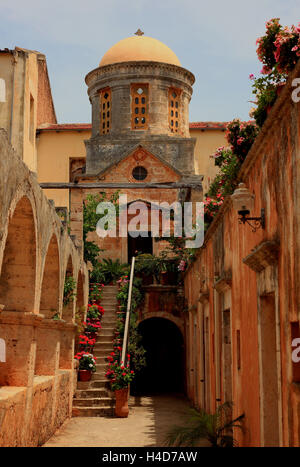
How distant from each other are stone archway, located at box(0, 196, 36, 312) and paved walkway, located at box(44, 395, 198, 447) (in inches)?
114

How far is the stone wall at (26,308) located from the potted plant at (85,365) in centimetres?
300

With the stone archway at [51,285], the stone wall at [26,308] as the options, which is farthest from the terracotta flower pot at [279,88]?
the stone archway at [51,285]

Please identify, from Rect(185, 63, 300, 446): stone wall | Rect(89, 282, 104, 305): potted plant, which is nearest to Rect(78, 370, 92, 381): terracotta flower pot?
Rect(89, 282, 104, 305): potted plant

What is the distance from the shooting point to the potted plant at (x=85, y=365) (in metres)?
15.8

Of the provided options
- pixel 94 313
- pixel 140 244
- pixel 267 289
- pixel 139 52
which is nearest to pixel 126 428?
pixel 94 313

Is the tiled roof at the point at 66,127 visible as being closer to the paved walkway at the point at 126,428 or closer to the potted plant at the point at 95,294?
the potted plant at the point at 95,294

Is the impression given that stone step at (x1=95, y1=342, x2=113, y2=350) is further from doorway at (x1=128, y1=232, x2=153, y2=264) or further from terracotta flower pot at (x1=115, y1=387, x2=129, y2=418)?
doorway at (x1=128, y1=232, x2=153, y2=264)

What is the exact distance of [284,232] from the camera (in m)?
5.90
